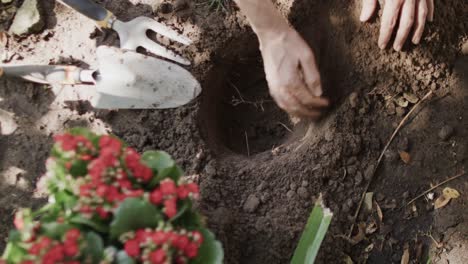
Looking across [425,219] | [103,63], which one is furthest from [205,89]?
[425,219]

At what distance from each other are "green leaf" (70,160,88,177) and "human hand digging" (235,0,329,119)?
A: 570 mm

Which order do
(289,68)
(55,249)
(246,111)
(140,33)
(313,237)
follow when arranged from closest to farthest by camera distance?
1. (55,249)
2. (313,237)
3. (289,68)
4. (140,33)
5. (246,111)

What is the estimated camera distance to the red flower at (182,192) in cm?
106

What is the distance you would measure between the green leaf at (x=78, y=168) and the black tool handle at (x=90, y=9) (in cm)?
75

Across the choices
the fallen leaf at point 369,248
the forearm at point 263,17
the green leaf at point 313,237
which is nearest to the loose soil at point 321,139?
the fallen leaf at point 369,248

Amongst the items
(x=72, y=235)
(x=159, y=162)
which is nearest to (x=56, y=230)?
(x=72, y=235)

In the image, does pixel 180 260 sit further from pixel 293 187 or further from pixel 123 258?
pixel 293 187

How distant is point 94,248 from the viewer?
1.00m

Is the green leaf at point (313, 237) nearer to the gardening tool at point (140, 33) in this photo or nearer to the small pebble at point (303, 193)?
the small pebble at point (303, 193)

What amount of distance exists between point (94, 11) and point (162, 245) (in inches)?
38.4

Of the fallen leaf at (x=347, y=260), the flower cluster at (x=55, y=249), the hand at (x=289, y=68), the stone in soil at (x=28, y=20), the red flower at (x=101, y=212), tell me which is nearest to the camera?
the flower cluster at (x=55, y=249)

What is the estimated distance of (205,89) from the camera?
1.75m

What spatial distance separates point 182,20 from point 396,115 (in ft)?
2.50

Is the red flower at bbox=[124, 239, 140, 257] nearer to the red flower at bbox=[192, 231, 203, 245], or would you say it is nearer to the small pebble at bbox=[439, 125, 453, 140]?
the red flower at bbox=[192, 231, 203, 245]
